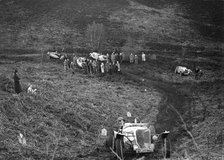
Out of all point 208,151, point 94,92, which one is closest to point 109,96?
point 94,92

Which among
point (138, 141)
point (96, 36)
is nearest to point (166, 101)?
point (138, 141)

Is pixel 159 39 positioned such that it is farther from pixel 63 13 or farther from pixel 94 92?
pixel 94 92

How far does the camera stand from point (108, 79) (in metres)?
28.3

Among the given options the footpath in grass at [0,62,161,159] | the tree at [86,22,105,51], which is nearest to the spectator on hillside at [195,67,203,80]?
the footpath in grass at [0,62,161,159]

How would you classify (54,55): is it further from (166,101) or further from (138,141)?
(138,141)

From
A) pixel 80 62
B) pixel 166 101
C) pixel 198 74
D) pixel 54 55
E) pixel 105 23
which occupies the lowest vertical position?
pixel 166 101

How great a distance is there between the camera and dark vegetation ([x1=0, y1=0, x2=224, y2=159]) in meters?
14.5

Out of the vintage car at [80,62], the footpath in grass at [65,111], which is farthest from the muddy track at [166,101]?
the vintage car at [80,62]

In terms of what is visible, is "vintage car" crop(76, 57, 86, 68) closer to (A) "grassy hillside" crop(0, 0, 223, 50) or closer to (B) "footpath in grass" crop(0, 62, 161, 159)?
A: (B) "footpath in grass" crop(0, 62, 161, 159)

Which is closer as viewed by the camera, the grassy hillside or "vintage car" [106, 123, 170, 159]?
"vintage car" [106, 123, 170, 159]

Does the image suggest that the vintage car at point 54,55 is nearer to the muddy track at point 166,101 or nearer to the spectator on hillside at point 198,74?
the muddy track at point 166,101

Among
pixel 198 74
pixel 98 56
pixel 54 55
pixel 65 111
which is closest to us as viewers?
pixel 65 111

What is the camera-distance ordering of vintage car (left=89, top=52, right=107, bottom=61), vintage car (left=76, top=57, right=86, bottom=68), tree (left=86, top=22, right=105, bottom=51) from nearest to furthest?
vintage car (left=76, top=57, right=86, bottom=68), vintage car (left=89, top=52, right=107, bottom=61), tree (left=86, top=22, right=105, bottom=51)

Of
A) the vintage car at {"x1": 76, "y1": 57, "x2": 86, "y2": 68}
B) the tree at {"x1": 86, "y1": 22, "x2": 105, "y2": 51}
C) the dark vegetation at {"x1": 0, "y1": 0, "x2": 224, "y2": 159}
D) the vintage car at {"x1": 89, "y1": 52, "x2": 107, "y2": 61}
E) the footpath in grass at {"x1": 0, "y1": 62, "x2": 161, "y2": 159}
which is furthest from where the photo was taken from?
the tree at {"x1": 86, "y1": 22, "x2": 105, "y2": 51}
